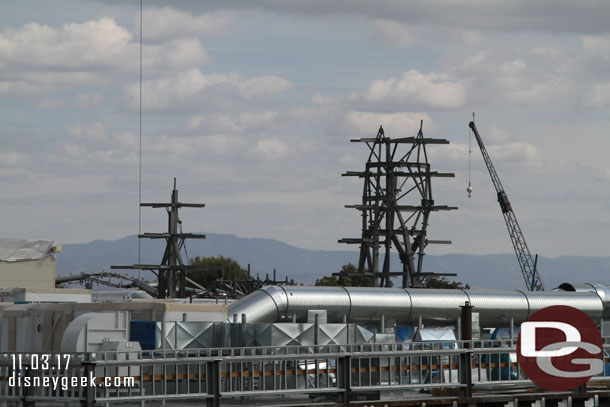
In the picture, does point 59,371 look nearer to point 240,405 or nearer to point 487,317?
point 240,405

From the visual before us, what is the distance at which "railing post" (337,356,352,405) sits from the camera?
24.7 metres

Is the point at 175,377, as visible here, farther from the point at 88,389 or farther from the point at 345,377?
the point at 88,389

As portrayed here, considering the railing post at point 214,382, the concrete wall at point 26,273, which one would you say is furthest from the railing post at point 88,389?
the concrete wall at point 26,273

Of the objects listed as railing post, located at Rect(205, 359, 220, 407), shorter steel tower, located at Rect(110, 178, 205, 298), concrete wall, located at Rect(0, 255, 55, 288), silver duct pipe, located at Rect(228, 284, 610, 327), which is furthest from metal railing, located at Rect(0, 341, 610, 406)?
shorter steel tower, located at Rect(110, 178, 205, 298)

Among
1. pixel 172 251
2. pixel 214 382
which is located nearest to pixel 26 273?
pixel 172 251

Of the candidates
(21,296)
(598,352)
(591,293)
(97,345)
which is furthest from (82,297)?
(598,352)

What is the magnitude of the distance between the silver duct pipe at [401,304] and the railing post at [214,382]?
18.7m

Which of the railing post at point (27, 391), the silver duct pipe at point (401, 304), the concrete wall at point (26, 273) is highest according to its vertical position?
the concrete wall at point (26, 273)

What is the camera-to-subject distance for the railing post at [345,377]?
24688 mm

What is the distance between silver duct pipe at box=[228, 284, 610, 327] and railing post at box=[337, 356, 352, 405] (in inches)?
687

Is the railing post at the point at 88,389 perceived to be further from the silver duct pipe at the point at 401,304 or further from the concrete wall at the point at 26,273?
the concrete wall at the point at 26,273

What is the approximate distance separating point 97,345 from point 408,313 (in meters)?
18.0

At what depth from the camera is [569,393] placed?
29.0 metres

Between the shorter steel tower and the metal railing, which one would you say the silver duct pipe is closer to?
the metal railing
